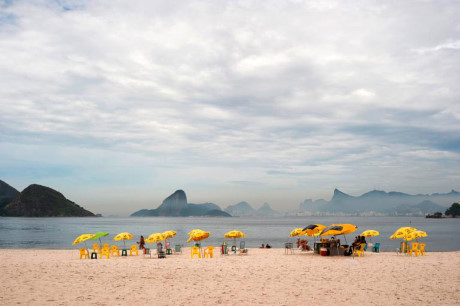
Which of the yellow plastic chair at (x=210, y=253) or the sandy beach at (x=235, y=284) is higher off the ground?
the sandy beach at (x=235, y=284)

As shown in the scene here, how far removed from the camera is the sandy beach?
35.5 feet

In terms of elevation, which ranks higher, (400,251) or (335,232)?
(335,232)

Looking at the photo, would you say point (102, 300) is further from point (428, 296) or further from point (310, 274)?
point (428, 296)

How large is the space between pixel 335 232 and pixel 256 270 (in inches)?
273

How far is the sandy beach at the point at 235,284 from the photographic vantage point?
10.8 meters

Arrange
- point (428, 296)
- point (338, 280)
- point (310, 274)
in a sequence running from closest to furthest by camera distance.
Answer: point (428, 296) < point (338, 280) < point (310, 274)

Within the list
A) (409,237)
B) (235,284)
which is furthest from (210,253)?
(409,237)

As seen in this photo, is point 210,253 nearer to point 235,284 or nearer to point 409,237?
point 235,284

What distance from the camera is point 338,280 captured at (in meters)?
13.7

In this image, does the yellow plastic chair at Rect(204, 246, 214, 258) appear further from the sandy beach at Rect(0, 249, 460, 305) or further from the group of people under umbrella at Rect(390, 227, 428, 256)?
the group of people under umbrella at Rect(390, 227, 428, 256)

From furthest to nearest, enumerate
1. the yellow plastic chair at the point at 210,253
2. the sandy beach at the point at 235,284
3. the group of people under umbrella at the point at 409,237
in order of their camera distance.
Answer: the yellow plastic chair at the point at 210,253
the group of people under umbrella at the point at 409,237
the sandy beach at the point at 235,284

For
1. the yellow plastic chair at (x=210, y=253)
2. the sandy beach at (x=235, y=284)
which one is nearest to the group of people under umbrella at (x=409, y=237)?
the sandy beach at (x=235, y=284)

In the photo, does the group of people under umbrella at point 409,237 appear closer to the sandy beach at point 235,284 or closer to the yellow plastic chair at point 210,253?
the sandy beach at point 235,284

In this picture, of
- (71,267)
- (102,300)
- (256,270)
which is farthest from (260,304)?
(71,267)
